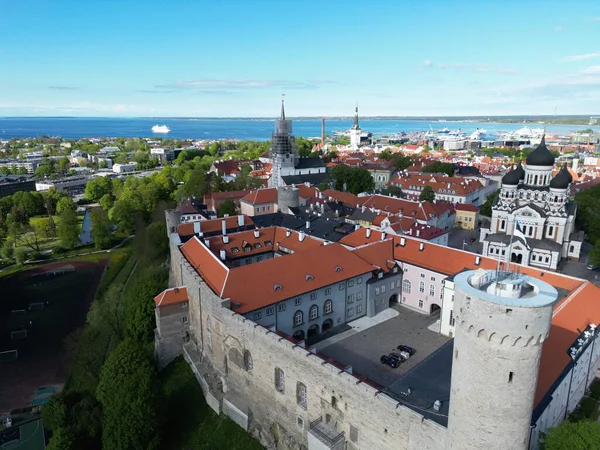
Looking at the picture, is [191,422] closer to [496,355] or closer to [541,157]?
[496,355]

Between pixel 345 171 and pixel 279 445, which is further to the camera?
pixel 345 171

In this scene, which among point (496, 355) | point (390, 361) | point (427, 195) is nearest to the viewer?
point (496, 355)

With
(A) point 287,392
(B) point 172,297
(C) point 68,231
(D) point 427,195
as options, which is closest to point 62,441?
(B) point 172,297

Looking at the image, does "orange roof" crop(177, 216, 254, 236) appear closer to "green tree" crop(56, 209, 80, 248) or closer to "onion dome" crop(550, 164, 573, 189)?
"onion dome" crop(550, 164, 573, 189)

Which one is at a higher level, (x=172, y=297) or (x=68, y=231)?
(x=172, y=297)

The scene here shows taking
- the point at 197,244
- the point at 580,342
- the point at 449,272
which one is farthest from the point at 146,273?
the point at 580,342

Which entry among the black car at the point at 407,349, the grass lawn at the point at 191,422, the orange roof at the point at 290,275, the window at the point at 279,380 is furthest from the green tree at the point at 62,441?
the black car at the point at 407,349

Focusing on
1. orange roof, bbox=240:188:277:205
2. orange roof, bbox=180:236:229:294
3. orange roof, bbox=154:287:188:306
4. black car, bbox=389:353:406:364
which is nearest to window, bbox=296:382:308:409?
black car, bbox=389:353:406:364

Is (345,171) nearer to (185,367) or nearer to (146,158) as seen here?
(185,367)
